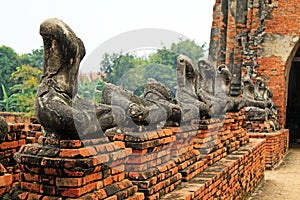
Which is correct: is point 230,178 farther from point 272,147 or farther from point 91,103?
point 272,147

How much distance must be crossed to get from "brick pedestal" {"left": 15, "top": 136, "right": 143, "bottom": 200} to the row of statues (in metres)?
0.09

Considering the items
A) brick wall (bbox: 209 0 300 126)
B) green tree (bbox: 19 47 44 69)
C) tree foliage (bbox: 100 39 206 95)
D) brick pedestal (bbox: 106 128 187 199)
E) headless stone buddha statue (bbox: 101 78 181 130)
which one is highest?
green tree (bbox: 19 47 44 69)

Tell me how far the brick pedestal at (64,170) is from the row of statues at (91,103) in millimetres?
87

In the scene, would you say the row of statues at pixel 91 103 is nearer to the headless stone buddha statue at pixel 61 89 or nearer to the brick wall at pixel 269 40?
the headless stone buddha statue at pixel 61 89

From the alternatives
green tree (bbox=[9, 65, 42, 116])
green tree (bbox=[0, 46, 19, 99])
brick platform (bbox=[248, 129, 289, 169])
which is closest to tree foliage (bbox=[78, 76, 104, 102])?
brick platform (bbox=[248, 129, 289, 169])

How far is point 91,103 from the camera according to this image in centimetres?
304

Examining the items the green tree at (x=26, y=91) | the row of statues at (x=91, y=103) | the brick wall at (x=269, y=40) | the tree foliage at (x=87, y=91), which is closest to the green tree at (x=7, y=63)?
the green tree at (x=26, y=91)

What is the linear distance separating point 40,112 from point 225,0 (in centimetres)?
1265

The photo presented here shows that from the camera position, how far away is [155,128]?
152 inches

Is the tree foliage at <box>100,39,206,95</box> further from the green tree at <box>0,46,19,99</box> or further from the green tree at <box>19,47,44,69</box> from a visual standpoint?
the green tree at <box>19,47,44,69</box>

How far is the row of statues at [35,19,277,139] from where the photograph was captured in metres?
2.70

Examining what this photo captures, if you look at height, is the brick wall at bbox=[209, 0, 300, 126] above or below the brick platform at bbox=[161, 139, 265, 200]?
above

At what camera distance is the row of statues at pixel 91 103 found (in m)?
2.70

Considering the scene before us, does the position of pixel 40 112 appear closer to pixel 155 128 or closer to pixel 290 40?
pixel 155 128
